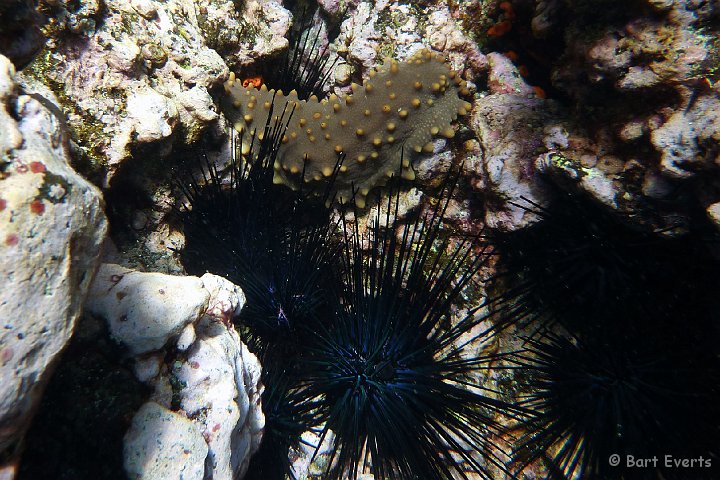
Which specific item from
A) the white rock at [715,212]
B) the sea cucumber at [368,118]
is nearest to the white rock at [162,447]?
the sea cucumber at [368,118]

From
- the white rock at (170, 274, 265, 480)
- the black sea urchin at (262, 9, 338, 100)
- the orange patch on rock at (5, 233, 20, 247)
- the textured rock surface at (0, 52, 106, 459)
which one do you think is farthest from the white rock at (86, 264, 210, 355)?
the black sea urchin at (262, 9, 338, 100)

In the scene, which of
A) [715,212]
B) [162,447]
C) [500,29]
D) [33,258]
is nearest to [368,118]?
[500,29]

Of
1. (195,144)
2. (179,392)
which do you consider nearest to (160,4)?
(195,144)

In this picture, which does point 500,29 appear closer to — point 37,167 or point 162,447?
point 37,167

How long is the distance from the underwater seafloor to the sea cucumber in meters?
0.02

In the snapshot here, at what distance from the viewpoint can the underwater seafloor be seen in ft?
4.67

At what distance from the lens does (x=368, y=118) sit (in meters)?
2.77

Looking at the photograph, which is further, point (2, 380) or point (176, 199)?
point (176, 199)

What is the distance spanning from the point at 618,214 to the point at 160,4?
3.20m

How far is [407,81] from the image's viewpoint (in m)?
2.78

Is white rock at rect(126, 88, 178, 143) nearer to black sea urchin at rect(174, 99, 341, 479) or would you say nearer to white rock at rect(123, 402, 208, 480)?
black sea urchin at rect(174, 99, 341, 479)

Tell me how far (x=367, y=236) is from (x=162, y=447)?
1.97m

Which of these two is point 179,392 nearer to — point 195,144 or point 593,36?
point 195,144

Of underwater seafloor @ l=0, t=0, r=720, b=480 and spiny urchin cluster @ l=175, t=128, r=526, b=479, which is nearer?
underwater seafloor @ l=0, t=0, r=720, b=480
